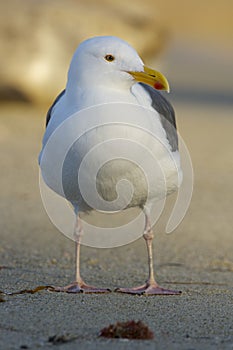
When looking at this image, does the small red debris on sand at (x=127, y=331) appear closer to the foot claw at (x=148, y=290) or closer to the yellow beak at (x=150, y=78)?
the foot claw at (x=148, y=290)

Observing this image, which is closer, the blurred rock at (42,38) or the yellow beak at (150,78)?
the yellow beak at (150,78)

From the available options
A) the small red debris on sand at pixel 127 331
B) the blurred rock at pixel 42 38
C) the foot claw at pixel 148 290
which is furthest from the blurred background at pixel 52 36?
the small red debris on sand at pixel 127 331

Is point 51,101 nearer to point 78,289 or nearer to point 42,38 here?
point 42,38

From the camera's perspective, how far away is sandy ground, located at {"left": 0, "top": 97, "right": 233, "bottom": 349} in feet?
12.3

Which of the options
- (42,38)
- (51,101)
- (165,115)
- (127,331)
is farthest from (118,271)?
(51,101)

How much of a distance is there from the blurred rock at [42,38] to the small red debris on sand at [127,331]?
1050 centimetres

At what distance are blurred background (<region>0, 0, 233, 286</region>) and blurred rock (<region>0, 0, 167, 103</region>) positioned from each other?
0.06ft

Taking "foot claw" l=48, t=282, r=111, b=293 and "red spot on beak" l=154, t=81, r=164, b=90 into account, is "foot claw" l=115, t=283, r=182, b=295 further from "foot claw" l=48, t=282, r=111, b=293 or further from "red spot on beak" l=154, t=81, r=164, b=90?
"red spot on beak" l=154, t=81, r=164, b=90

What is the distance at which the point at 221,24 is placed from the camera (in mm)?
37000

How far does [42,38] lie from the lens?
549 inches

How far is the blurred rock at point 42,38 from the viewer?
13.8m

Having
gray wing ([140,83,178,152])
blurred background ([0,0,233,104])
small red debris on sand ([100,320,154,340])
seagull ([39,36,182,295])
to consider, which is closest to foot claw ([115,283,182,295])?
seagull ([39,36,182,295])

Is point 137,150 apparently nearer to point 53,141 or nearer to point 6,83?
point 53,141

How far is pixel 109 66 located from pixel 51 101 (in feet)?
32.9
